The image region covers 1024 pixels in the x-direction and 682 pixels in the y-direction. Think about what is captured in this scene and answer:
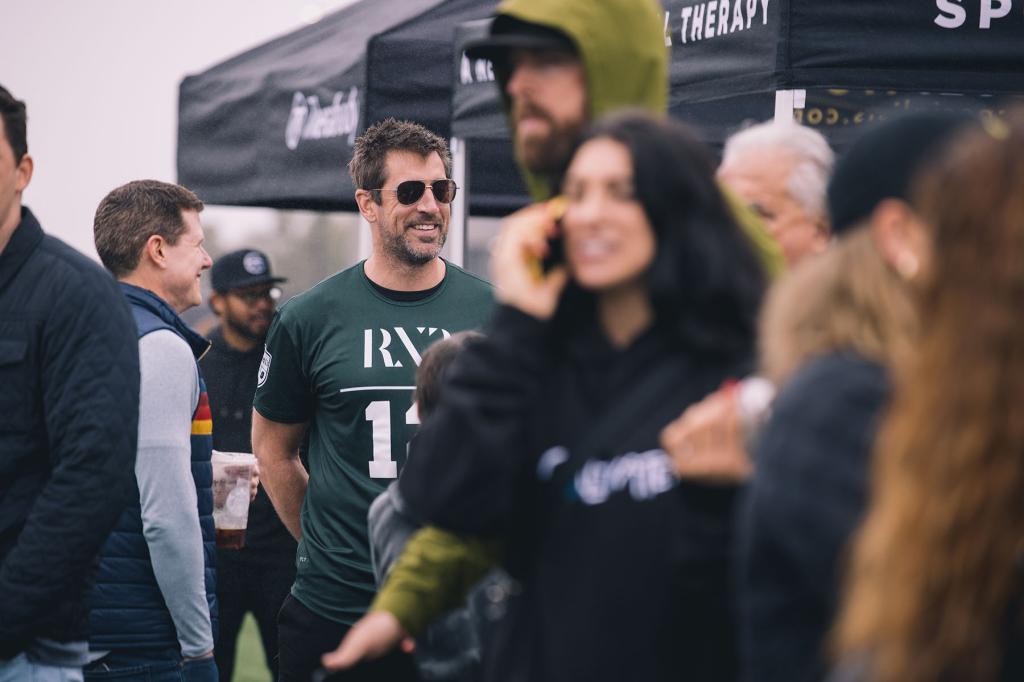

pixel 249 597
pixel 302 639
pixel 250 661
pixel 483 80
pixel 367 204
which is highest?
pixel 483 80

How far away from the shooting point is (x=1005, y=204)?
1.52 m

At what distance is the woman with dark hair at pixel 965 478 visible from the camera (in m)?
1.51

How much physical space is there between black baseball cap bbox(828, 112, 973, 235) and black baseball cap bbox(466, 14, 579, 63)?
2.00ft

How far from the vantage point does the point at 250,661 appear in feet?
32.6

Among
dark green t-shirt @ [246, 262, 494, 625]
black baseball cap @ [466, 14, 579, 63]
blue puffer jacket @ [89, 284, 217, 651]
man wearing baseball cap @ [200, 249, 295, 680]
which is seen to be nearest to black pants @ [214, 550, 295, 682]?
man wearing baseball cap @ [200, 249, 295, 680]

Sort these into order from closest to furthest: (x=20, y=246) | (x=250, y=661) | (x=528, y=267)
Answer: (x=528, y=267) → (x=20, y=246) → (x=250, y=661)

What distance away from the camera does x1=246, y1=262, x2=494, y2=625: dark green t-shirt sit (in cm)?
438

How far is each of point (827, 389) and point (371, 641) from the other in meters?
1.09

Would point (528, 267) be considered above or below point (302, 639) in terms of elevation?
above

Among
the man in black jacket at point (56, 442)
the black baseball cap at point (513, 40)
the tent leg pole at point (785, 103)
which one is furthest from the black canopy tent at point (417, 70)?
the black baseball cap at point (513, 40)

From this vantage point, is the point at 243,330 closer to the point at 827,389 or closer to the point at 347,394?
the point at 347,394

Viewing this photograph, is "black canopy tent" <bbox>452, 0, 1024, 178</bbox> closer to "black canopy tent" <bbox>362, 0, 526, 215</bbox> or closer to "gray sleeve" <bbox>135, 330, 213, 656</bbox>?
"gray sleeve" <bbox>135, 330, 213, 656</bbox>

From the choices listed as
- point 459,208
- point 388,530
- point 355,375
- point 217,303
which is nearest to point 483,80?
point 459,208

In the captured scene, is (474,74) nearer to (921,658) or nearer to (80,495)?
(80,495)
